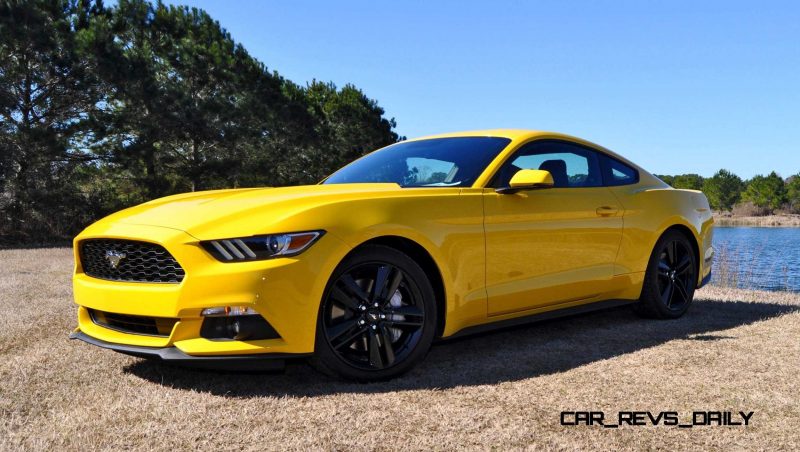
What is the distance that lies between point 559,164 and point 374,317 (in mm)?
2044

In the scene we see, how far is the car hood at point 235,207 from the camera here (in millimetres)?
3383

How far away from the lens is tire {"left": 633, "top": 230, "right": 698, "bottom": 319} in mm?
5469

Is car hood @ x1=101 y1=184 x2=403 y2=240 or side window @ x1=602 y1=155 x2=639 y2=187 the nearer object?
car hood @ x1=101 y1=184 x2=403 y2=240

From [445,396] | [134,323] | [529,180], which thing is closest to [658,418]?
[445,396]

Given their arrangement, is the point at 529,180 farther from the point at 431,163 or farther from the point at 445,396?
the point at 445,396

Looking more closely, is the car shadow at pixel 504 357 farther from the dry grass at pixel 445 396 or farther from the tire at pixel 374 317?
Result: the tire at pixel 374 317

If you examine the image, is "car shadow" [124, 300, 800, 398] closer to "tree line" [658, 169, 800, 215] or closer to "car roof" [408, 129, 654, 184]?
"car roof" [408, 129, 654, 184]

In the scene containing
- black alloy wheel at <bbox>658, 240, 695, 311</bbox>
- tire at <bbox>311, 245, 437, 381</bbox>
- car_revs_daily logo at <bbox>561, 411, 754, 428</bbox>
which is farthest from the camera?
black alloy wheel at <bbox>658, 240, 695, 311</bbox>

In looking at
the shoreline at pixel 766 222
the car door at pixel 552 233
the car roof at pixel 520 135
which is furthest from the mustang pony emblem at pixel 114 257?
the shoreline at pixel 766 222

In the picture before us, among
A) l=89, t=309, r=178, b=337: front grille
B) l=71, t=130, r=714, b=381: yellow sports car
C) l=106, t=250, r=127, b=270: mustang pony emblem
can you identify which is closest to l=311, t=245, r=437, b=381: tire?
l=71, t=130, r=714, b=381: yellow sports car

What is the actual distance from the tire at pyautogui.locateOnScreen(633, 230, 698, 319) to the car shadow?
0.11m

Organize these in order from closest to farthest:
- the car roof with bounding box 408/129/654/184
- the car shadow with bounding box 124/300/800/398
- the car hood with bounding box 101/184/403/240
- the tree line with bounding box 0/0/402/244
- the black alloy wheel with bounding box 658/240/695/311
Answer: the car hood with bounding box 101/184/403/240 → the car shadow with bounding box 124/300/800/398 → the car roof with bounding box 408/129/654/184 → the black alloy wheel with bounding box 658/240/695/311 → the tree line with bounding box 0/0/402/244

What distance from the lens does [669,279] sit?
569 cm

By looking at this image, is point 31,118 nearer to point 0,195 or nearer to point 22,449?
point 0,195
